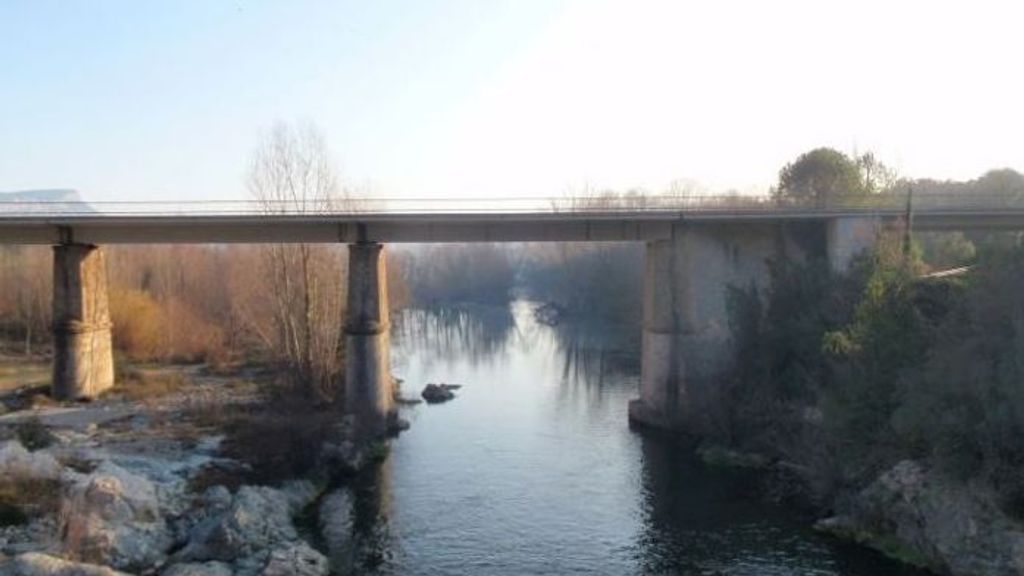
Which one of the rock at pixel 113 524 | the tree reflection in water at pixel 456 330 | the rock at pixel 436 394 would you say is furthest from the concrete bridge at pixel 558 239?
the tree reflection in water at pixel 456 330

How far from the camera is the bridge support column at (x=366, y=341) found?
32438mm

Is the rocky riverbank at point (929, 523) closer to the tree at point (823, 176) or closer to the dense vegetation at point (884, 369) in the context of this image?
the dense vegetation at point (884, 369)

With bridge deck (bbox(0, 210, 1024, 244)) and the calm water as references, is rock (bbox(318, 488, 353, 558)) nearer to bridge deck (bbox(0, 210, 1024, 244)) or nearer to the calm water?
the calm water

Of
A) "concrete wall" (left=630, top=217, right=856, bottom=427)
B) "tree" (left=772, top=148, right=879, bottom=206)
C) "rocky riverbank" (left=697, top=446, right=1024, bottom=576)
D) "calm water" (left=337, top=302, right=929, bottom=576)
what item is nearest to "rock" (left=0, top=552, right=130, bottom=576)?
"calm water" (left=337, top=302, right=929, bottom=576)

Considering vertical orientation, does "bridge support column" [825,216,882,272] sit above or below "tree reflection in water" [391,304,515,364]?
above

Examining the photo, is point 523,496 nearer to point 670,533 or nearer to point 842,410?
point 670,533

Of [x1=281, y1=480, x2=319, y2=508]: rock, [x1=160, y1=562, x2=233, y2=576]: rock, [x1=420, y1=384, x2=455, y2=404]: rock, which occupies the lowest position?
[x1=420, y1=384, x2=455, y2=404]: rock

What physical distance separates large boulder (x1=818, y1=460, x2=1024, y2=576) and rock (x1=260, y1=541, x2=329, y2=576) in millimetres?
12608

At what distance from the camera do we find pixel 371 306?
32781 millimetres

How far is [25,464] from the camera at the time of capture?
72.8 feet

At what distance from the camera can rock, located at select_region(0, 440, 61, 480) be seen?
21.9 metres

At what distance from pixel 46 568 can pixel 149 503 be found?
371 cm

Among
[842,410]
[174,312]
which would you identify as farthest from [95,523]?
[174,312]

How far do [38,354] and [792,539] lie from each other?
4138 centimetres
